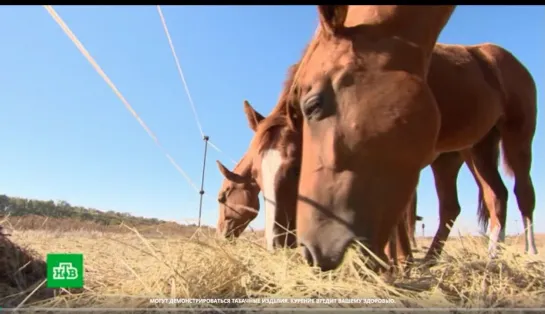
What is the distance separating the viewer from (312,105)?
1.47 m

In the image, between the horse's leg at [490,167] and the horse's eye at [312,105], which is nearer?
the horse's eye at [312,105]

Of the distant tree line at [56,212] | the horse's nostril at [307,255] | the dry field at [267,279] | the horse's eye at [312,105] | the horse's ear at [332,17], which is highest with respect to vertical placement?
the horse's ear at [332,17]

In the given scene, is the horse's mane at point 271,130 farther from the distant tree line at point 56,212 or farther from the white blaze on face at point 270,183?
the distant tree line at point 56,212

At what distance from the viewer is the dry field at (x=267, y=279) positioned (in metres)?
1.11

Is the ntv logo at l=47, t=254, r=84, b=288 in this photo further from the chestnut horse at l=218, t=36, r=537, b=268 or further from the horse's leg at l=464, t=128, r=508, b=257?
the horse's leg at l=464, t=128, r=508, b=257

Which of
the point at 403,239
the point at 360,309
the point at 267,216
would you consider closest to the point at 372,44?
the point at 360,309

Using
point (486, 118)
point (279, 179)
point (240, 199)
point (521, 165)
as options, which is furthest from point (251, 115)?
point (521, 165)

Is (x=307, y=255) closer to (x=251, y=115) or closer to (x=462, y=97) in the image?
(x=462, y=97)

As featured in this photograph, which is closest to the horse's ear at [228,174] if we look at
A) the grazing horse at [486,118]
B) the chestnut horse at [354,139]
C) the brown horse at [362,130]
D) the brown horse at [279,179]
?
the brown horse at [279,179]

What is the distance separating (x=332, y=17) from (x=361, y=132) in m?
0.45

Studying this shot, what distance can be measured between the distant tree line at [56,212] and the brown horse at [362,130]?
75 cm

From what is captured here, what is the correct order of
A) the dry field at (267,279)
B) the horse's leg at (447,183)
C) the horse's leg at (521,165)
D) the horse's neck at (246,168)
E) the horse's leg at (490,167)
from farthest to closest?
the horse's neck at (246,168), the horse's leg at (447,183), the horse's leg at (490,167), the horse's leg at (521,165), the dry field at (267,279)

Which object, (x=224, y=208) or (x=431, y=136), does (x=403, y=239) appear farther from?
(x=224, y=208)

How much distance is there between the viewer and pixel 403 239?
2449 mm
